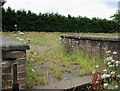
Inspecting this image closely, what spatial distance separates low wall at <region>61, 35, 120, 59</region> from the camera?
19.0 ft

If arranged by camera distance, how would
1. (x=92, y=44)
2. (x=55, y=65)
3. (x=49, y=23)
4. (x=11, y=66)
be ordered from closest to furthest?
(x=11, y=66)
(x=55, y=65)
(x=92, y=44)
(x=49, y=23)

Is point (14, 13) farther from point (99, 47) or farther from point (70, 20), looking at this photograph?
point (99, 47)

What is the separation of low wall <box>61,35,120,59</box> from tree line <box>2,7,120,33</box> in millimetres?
11720

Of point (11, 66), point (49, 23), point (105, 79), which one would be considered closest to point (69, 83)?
point (105, 79)

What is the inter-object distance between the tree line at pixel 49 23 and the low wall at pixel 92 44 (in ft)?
38.5

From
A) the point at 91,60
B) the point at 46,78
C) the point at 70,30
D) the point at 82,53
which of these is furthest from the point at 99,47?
the point at 70,30

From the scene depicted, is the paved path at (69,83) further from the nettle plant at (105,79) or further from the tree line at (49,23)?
the tree line at (49,23)

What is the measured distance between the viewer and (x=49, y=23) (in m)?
23.1

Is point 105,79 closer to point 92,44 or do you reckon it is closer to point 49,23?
point 92,44

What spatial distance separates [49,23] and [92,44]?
54.1ft

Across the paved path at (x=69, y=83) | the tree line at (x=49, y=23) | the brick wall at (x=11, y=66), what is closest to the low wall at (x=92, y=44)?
the paved path at (x=69, y=83)

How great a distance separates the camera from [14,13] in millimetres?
21641

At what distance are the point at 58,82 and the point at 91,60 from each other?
1.44 metres

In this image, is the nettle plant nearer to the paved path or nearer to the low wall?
the paved path
